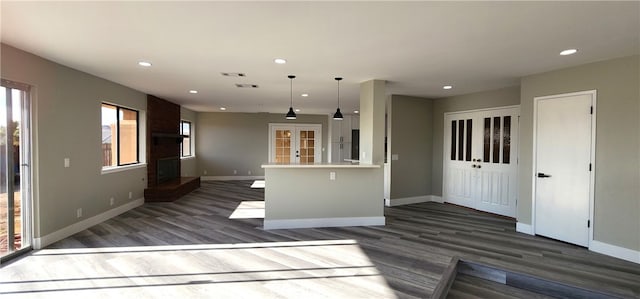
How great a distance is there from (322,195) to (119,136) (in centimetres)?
400

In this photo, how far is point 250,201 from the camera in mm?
6754

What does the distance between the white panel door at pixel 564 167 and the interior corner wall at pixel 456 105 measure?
120cm

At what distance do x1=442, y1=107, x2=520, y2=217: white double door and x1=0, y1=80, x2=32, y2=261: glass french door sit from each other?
22.8ft

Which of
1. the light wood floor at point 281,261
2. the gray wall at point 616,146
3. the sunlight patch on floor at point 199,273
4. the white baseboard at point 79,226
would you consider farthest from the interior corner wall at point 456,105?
the white baseboard at point 79,226

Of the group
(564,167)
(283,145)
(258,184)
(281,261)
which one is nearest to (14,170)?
(281,261)

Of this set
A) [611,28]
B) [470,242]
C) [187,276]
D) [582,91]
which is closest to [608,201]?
[582,91]

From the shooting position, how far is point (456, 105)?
253 inches

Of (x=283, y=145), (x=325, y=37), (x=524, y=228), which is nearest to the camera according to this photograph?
(x=325, y=37)

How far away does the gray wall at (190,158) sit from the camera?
899 centimetres

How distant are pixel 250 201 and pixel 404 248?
154 inches

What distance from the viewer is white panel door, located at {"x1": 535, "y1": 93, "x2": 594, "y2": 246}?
389 cm

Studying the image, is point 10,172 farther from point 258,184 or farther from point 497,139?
point 497,139

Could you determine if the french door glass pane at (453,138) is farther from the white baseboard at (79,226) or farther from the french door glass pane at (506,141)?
the white baseboard at (79,226)

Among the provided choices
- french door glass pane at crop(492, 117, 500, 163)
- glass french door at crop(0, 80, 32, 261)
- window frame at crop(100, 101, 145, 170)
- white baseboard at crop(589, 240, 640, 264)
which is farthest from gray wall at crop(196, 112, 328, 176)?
white baseboard at crop(589, 240, 640, 264)
